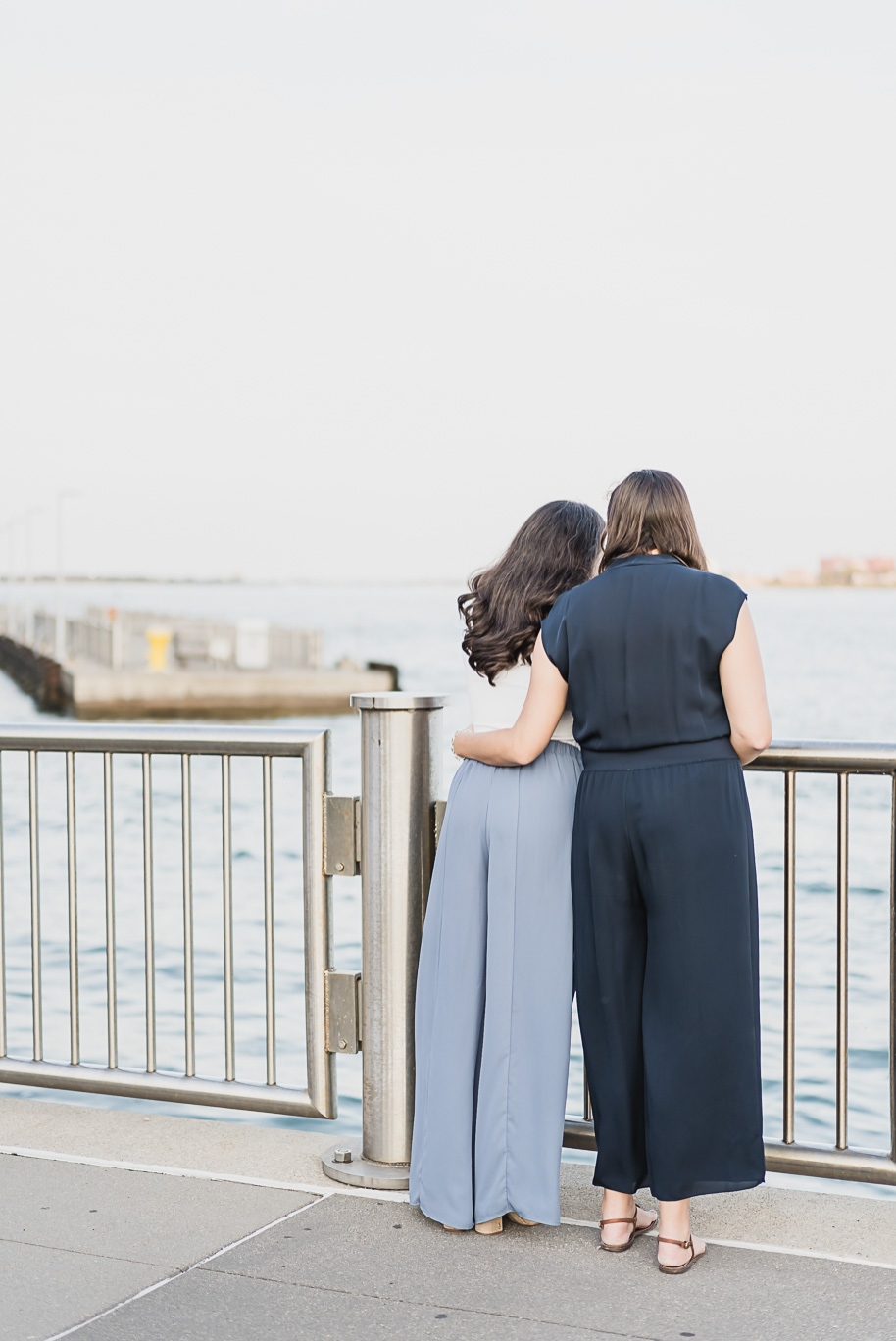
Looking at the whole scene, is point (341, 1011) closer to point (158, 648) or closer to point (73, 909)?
point (73, 909)

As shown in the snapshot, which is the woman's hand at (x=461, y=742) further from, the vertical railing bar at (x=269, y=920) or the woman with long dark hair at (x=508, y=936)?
the vertical railing bar at (x=269, y=920)

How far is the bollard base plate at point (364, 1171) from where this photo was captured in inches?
135

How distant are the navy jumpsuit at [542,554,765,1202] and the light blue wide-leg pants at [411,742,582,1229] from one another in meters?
0.13

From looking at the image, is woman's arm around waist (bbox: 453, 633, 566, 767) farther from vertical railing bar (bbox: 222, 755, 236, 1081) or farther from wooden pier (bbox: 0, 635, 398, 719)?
wooden pier (bbox: 0, 635, 398, 719)

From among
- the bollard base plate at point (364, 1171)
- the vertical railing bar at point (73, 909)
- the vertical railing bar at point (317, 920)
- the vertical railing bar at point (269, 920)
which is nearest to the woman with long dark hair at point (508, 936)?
the bollard base plate at point (364, 1171)

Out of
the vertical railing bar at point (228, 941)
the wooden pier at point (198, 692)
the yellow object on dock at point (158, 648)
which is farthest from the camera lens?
the yellow object on dock at point (158, 648)

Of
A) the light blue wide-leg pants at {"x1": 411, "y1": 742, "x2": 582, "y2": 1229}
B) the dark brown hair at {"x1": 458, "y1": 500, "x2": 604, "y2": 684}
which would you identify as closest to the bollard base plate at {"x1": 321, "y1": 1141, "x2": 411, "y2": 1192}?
the light blue wide-leg pants at {"x1": 411, "y1": 742, "x2": 582, "y2": 1229}

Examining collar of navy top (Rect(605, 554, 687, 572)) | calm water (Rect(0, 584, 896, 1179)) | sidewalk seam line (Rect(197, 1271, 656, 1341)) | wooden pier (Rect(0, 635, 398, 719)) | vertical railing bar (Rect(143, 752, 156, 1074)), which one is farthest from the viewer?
wooden pier (Rect(0, 635, 398, 719))

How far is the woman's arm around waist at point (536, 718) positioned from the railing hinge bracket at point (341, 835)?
60cm

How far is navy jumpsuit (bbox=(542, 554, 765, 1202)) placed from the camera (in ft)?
9.41

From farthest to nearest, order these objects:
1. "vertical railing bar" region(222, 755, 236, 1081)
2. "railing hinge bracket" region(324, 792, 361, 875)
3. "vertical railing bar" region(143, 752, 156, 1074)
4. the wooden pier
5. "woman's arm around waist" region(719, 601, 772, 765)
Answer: the wooden pier, "vertical railing bar" region(143, 752, 156, 1074), "vertical railing bar" region(222, 755, 236, 1081), "railing hinge bracket" region(324, 792, 361, 875), "woman's arm around waist" region(719, 601, 772, 765)

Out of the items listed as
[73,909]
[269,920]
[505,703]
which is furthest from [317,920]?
[505,703]

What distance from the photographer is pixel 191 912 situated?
Answer: 3.74m

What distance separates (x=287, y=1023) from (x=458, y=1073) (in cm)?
703
